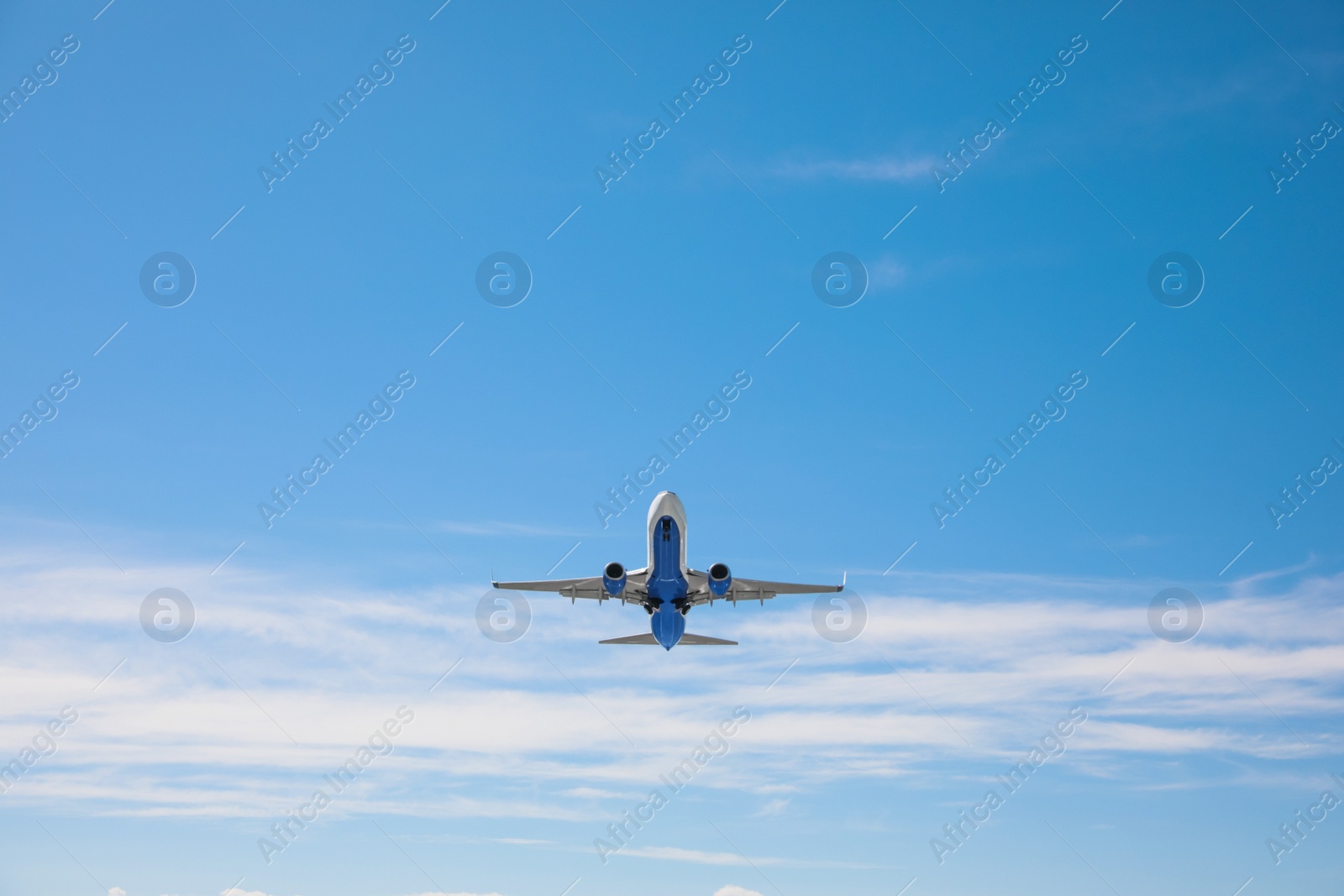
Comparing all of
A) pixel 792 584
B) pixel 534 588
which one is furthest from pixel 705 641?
pixel 534 588

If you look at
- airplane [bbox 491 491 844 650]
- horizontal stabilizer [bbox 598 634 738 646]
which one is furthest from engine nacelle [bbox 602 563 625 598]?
horizontal stabilizer [bbox 598 634 738 646]

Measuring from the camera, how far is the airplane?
6588cm

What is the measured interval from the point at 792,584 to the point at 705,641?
842cm

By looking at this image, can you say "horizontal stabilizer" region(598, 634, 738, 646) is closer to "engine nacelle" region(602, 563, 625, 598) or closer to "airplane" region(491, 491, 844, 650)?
"airplane" region(491, 491, 844, 650)

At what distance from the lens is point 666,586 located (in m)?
68.4

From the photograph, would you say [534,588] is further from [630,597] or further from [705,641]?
[705,641]

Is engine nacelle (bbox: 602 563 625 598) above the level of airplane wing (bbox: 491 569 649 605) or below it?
below

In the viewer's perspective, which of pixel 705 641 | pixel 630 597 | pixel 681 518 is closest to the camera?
pixel 681 518

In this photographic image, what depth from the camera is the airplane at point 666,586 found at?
6588 centimetres

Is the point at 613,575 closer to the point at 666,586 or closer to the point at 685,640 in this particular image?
the point at 666,586

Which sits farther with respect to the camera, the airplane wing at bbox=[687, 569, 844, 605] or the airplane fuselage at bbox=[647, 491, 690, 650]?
the airplane wing at bbox=[687, 569, 844, 605]

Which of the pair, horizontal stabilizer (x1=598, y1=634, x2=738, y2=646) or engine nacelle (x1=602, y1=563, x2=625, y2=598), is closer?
engine nacelle (x1=602, y1=563, x2=625, y2=598)

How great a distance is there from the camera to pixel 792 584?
7612 cm

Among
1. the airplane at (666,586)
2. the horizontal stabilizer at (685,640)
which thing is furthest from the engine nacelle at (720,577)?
the horizontal stabilizer at (685,640)
